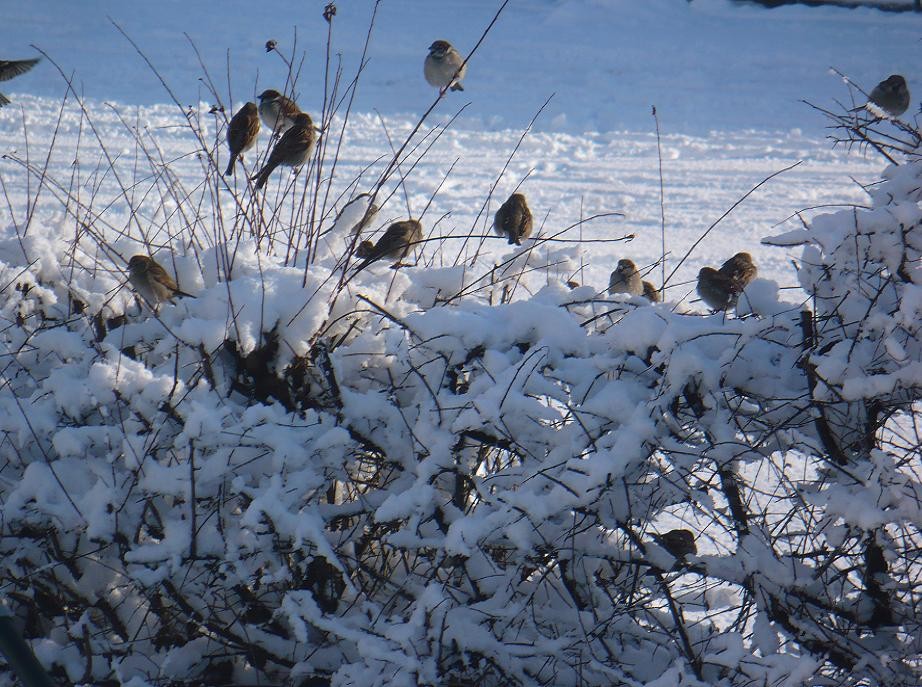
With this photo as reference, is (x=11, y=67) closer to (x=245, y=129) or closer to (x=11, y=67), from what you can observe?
(x=11, y=67)

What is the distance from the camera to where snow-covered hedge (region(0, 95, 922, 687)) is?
5.30 ft

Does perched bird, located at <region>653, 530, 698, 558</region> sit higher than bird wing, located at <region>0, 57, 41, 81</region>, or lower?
lower

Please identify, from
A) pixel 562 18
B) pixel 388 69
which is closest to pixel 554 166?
pixel 388 69

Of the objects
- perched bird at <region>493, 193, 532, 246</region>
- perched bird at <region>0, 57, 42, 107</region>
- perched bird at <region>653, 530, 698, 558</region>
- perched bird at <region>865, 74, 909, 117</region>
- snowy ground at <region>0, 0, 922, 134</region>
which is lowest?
perched bird at <region>653, 530, 698, 558</region>

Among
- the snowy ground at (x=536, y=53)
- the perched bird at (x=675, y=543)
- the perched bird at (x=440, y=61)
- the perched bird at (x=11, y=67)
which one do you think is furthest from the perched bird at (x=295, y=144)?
the snowy ground at (x=536, y=53)

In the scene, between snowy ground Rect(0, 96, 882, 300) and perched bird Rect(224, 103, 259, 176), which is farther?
snowy ground Rect(0, 96, 882, 300)

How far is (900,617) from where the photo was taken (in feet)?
5.80

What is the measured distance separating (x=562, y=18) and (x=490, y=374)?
44.4ft

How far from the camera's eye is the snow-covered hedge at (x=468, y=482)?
1.62 m

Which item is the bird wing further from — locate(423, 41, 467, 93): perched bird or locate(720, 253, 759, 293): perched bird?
locate(720, 253, 759, 293): perched bird

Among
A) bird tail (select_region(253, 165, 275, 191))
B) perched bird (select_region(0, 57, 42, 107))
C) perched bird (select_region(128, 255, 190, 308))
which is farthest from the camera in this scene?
perched bird (select_region(0, 57, 42, 107))

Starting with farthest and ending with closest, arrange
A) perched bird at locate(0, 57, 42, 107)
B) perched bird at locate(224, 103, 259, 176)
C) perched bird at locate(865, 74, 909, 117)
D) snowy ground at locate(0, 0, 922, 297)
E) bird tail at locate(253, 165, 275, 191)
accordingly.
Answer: snowy ground at locate(0, 0, 922, 297) → perched bird at locate(865, 74, 909, 117) → perched bird at locate(0, 57, 42, 107) → perched bird at locate(224, 103, 259, 176) → bird tail at locate(253, 165, 275, 191)

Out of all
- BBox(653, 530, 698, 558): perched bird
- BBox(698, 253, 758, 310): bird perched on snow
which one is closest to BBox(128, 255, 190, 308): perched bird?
BBox(653, 530, 698, 558): perched bird

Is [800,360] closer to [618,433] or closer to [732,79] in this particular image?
[618,433]
